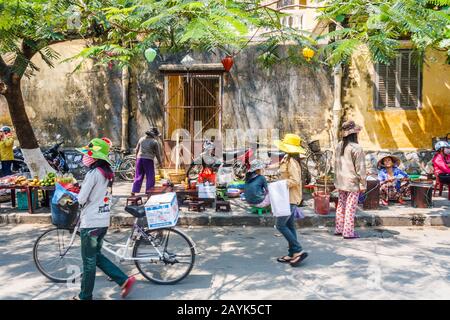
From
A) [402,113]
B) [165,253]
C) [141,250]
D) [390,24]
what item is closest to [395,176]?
[402,113]

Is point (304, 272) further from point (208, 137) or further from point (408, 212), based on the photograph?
point (208, 137)

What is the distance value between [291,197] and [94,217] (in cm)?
283

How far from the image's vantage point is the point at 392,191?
1027 cm

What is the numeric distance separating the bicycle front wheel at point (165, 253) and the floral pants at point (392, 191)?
18.8ft

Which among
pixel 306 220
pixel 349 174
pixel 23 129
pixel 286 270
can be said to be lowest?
pixel 286 270

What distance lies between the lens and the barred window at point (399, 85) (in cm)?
1348

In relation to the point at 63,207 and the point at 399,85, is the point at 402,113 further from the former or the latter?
the point at 63,207

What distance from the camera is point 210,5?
5.26m

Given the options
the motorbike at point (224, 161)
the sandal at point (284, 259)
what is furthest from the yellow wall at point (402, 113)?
the sandal at point (284, 259)

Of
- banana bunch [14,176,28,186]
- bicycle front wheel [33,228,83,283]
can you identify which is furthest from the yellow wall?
bicycle front wheel [33,228,83,283]

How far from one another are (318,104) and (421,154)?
3.15 meters

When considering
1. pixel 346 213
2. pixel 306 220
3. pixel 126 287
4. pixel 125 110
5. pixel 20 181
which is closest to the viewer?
pixel 126 287

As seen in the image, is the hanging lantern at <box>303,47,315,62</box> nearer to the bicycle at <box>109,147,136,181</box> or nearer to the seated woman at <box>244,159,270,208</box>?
the seated woman at <box>244,159,270,208</box>

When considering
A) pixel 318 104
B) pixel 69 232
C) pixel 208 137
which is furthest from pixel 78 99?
pixel 69 232
